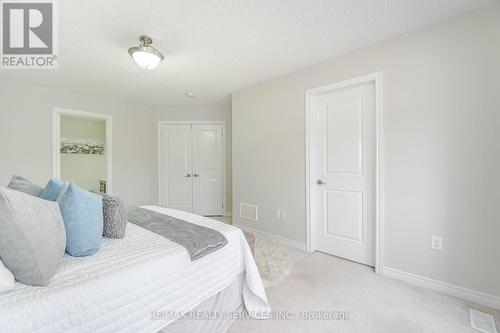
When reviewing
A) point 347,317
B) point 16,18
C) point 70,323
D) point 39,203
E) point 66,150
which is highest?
point 16,18

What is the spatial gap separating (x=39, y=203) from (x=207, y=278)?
0.92 m

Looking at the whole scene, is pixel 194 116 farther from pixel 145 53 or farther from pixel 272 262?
pixel 272 262

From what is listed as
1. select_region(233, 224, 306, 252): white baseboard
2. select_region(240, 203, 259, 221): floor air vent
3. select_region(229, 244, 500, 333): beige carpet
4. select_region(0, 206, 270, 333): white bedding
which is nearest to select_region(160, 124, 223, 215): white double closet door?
select_region(240, 203, 259, 221): floor air vent

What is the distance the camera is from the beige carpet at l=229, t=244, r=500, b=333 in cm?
148

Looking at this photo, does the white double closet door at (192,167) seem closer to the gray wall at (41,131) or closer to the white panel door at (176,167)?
the white panel door at (176,167)

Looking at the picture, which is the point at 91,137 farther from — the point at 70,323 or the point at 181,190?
the point at 70,323

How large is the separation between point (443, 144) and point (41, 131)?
503cm

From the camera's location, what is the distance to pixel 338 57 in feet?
8.14

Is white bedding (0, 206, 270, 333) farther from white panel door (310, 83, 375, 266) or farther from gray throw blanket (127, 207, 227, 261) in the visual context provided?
white panel door (310, 83, 375, 266)

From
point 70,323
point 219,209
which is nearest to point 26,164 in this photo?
point 219,209

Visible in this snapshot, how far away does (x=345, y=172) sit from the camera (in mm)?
2541

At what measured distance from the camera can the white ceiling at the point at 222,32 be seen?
1.68m

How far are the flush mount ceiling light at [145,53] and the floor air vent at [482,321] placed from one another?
10.8 ft

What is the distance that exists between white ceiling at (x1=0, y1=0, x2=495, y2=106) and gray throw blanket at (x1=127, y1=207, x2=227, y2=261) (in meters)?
1.66
